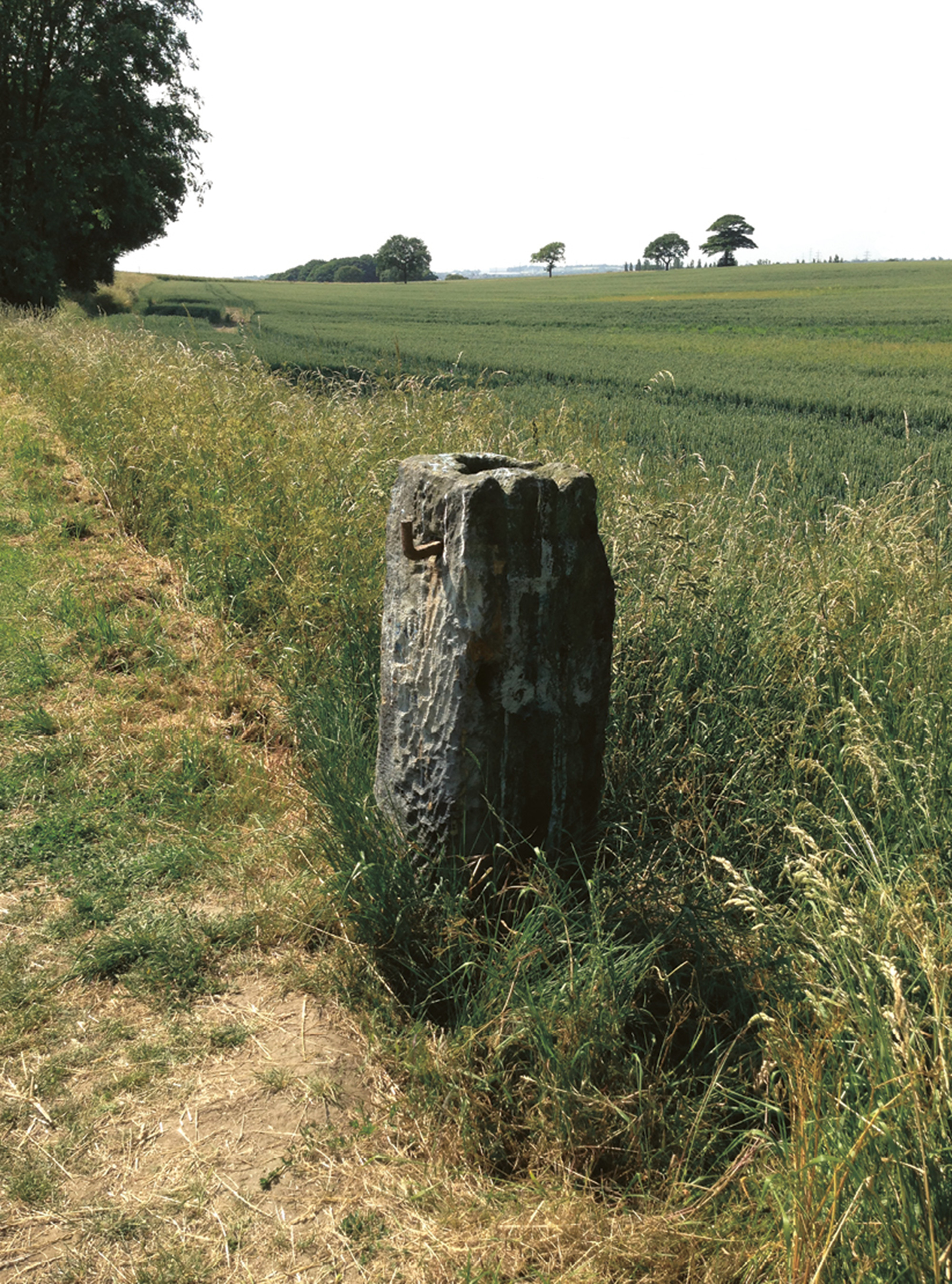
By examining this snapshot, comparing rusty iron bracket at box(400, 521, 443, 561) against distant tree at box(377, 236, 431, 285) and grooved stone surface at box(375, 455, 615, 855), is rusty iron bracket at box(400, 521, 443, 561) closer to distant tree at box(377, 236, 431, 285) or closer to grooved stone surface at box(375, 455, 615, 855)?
grooved stone surface at box(375, 455, 615, 855)

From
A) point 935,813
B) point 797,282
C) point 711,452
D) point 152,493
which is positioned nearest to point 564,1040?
point 935,813

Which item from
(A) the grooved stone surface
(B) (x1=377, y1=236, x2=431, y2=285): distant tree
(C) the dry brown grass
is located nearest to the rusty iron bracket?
(A) the grooved stone surface

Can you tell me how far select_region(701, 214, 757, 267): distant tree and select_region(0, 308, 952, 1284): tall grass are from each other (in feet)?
363

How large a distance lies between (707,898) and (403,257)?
101 metres

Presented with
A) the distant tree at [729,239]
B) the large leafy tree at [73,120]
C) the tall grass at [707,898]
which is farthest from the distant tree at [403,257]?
the tall grass at [707,898]

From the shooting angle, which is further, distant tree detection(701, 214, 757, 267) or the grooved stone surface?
distant tree detection(701, 214, 757, 267)

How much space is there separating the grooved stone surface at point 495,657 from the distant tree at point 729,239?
11225cm

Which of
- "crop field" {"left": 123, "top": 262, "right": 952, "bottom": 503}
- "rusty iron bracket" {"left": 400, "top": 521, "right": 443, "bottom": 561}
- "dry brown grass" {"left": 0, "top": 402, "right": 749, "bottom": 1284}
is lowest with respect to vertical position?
"dry brown grass" {"left": 0, "top": 402, "right": 749, "bottom": 1284}

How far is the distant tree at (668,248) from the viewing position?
424 feet

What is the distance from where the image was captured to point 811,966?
2.18 meters

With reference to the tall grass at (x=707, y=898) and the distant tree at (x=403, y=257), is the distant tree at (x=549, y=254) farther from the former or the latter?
the tall grass at (x=707, y=898)

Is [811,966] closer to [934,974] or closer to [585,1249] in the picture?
[934,974]

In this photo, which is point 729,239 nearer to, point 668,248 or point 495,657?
point 668,248

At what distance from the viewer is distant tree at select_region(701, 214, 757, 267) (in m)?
103
